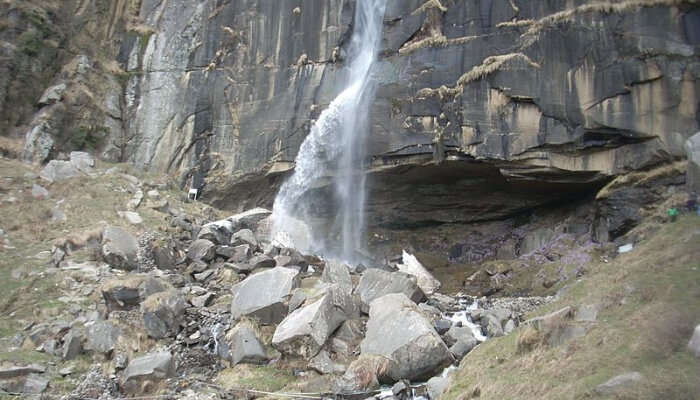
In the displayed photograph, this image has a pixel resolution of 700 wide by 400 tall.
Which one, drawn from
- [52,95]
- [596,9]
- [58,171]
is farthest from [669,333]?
[52,95]

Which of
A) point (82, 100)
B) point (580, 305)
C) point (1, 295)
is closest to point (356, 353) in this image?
point (580, 305)

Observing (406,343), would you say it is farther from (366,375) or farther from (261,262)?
(261,262)

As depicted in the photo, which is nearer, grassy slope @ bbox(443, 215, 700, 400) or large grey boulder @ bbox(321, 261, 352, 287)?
grassy slope @ bbox(443, 215, 700, 400)

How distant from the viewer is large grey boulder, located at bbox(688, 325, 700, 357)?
718 centimetres

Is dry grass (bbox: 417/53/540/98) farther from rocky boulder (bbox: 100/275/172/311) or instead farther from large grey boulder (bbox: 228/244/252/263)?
rocky boulder (bbox: 100/275/172/311)

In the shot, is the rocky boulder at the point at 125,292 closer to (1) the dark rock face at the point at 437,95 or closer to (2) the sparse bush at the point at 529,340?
(2) the sparse bush at the point at 529,340

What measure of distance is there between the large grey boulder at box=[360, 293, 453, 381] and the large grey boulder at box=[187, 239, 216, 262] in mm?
7318

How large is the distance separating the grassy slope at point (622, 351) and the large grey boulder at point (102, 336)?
Result: 7701 millimetres

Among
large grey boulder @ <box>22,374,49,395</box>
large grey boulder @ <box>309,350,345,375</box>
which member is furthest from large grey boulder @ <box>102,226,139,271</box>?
large grey boulder @ <box>309,350,345,375</box>

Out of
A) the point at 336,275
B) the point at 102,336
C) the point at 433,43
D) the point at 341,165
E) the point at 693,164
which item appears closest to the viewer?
the point at 102,336

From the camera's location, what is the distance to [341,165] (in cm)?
2344

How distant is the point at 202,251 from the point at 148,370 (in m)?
6.85

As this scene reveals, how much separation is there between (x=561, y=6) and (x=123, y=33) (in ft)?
71.5

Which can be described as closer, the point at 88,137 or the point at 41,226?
the point at 41,226
